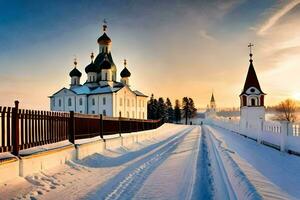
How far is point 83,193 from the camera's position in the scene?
7094 millimetres

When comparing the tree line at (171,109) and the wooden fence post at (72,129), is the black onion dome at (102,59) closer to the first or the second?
the tree line at (171,109)

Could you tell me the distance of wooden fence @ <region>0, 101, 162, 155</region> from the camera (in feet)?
26.0

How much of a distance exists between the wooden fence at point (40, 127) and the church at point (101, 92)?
163 feet

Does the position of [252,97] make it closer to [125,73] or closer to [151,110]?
[125,73]

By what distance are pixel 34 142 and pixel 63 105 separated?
6327 cm

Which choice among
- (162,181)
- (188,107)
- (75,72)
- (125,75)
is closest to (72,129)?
(162,181)

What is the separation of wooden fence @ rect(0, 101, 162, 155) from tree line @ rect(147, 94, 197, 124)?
246 feet

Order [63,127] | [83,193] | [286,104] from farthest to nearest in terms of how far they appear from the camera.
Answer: [286,104] < [63,127] < [83,193]

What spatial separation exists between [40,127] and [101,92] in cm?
5641

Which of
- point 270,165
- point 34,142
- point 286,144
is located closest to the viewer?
point 34,142

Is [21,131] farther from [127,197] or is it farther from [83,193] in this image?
[127,197]

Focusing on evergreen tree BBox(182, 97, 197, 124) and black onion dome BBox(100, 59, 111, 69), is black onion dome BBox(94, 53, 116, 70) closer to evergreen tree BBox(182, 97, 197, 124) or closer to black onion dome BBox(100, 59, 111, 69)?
black onion dome BBox(100, 59, 111, 69)

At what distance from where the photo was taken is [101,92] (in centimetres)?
6575

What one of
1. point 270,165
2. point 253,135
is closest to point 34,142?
point 270,165
